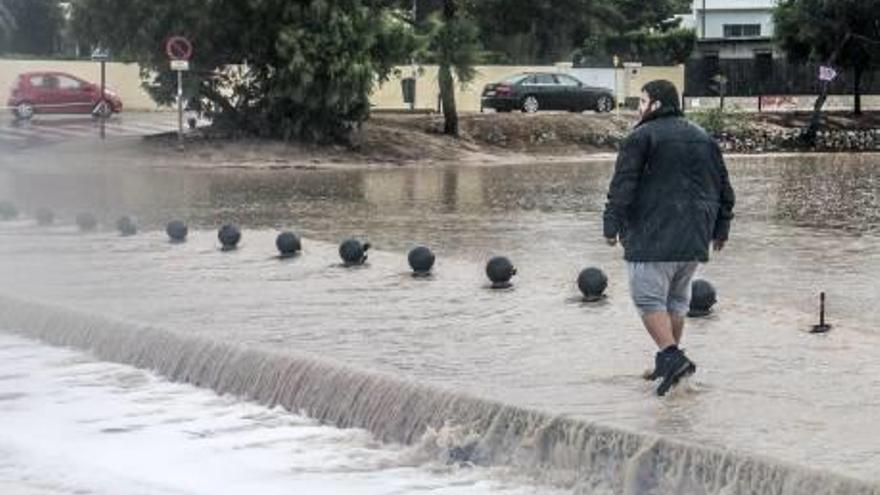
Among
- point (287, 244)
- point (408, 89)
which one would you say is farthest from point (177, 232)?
point (408, 89)

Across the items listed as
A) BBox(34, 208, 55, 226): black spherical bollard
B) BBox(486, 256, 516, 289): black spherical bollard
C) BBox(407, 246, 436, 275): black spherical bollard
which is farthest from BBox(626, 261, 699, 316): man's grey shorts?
BBox(34, 208, 55, 226): black spherical bollard

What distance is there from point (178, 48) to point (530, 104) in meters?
17.1

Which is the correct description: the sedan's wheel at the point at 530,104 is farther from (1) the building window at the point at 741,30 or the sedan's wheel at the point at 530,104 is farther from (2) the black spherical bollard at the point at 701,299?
(1) the building window at the point at 741,30

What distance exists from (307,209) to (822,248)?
8.40 m

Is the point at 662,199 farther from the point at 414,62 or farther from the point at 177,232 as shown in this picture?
the point at 414,62

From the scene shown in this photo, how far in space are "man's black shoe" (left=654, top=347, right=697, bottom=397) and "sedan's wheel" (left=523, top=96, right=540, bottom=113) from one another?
3871cm

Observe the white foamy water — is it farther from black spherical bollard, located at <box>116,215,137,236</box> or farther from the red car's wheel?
the red car's wheel

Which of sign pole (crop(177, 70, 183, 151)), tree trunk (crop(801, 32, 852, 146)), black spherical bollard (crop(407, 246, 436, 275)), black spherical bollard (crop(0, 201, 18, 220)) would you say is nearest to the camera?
black spherical bollard (crop(407, 246, 436, 275))

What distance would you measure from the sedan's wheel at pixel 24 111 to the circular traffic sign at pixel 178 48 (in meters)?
11.3

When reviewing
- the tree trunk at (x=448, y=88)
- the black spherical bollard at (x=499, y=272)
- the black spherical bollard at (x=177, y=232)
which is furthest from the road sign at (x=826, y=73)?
the black spherical bollard at (x=499, y=272)

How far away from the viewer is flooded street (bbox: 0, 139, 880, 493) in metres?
7.18

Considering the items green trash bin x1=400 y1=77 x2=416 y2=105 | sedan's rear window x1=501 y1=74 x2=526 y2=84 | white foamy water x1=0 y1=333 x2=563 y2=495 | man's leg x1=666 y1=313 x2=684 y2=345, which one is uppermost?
sedan's rear window x1=501 y1=74 x2=526 y2=84

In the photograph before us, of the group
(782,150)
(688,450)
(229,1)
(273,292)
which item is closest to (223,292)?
(273,292)

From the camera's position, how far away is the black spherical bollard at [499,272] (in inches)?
457
